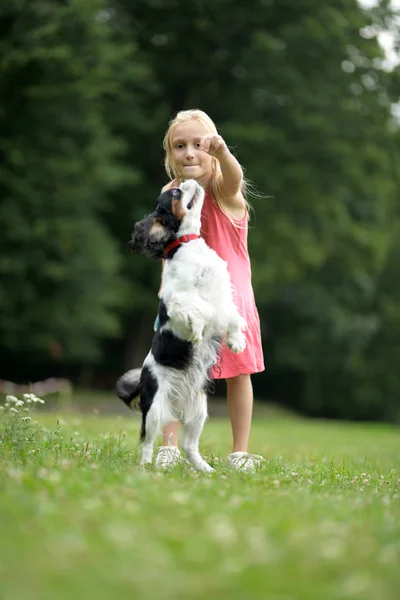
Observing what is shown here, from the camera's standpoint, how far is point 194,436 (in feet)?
20.4

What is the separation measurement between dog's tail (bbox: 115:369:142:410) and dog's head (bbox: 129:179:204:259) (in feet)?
3.22

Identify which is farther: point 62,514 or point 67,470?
point 67,470

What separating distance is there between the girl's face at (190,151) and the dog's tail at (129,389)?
151 cm

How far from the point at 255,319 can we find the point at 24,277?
15.0m

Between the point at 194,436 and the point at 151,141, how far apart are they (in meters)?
20.4

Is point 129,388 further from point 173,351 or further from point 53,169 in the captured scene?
point 53,169

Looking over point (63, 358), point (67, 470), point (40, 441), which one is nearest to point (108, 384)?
point (63, 358)

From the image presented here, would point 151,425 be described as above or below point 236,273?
below

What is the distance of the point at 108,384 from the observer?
32031mm

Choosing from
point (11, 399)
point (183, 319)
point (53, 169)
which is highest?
point (183, 319)

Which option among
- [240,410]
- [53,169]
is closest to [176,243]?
[240,410]

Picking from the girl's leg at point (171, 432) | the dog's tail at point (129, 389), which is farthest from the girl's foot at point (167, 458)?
the dog's tail at point (129, 389)

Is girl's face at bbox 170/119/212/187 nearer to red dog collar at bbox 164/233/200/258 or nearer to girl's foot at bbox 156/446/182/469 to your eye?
red dog collar at bbox 164/233/200/258

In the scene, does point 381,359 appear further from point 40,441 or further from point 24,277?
point 40,441
